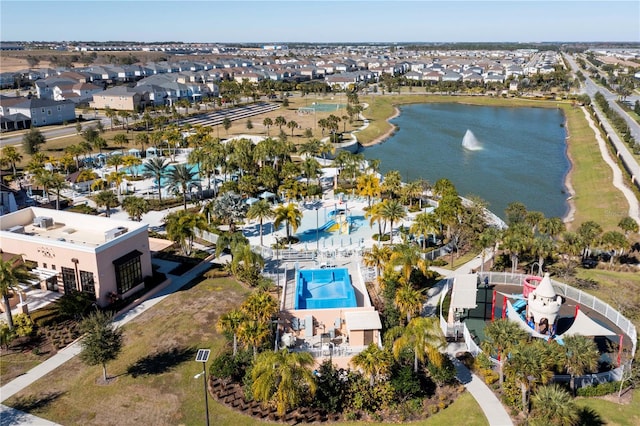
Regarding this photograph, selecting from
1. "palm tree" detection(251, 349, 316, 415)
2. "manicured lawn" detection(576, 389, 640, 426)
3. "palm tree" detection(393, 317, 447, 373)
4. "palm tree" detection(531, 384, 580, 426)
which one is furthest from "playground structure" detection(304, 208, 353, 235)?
"palm tree" detection(531, 384, 580, 426)

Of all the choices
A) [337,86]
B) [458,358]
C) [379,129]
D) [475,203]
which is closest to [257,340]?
[458,358]

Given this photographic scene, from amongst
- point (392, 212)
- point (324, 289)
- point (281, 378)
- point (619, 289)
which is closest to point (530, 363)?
point (281, 378)

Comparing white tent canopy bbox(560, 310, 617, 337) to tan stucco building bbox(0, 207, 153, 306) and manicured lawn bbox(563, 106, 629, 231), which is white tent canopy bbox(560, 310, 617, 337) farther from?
tan stucco building bbox(0, 207, 153, 306)

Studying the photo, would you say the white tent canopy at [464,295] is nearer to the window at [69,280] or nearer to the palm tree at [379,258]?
the palm tree at [379,258]

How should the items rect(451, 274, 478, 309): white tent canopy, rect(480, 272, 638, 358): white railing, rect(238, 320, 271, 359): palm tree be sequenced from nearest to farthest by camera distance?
rect(238, 320, 271, 359): palm tree, rect(480, 272, 638, 358): white railing, rect(451, 274, 478, 309): white tent canopy

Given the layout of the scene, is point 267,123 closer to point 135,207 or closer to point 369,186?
point 369,186

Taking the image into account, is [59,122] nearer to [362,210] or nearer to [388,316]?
[362,210]

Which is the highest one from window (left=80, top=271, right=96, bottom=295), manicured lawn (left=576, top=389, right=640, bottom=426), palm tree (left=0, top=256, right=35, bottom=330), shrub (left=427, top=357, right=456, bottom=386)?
palm tree (left=0, top=256, right=35, bottom=330)
